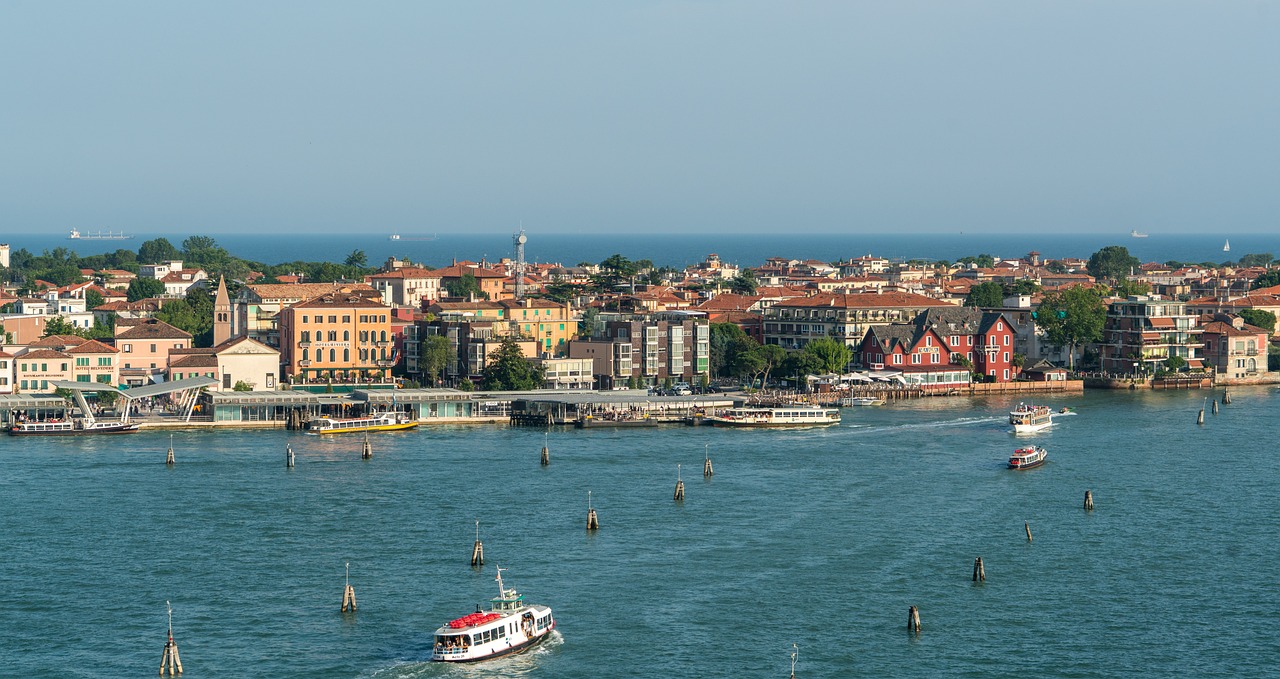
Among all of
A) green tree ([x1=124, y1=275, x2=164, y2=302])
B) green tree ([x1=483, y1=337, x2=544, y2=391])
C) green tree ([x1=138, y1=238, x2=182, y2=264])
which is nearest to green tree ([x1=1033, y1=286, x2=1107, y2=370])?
green tree ([x1=483, y1=337, x2=544, y2=391])

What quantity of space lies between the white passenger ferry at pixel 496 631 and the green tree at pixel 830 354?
43.4 metres

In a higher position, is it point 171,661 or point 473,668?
point 171,661

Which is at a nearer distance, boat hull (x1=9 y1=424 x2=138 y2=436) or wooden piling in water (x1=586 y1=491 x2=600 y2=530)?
wooden piling in water (x1=586 y1=491 x2=600 y2=530)

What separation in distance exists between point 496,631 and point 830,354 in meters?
45.2

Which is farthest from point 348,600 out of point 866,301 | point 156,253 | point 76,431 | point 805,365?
point 156,253

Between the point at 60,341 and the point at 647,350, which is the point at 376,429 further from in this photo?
the point at 60,341

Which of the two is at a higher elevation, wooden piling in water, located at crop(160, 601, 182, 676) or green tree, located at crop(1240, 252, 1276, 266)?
green tree, located at crop(1240, 252, 1276, 266)

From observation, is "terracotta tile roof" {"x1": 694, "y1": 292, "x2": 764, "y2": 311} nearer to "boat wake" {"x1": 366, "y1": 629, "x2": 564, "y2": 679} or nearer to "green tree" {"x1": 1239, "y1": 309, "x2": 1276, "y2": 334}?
"green tree" {"x1": 1239, "y1": 309, "x2": 1276, "y2": 334}

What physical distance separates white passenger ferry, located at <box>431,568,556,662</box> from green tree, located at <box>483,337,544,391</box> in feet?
120

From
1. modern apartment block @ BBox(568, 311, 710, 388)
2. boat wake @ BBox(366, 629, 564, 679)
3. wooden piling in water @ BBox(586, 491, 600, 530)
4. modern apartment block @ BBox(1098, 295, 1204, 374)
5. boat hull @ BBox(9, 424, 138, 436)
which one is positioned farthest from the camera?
modern apartment block @ BBox(1098, 295, 1204, 374)

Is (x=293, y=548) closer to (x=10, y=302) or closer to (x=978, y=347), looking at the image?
(x=978, y=347)

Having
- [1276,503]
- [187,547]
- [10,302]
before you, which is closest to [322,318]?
[10,302]

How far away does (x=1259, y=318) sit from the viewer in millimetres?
88125

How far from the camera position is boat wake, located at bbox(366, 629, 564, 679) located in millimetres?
27812
